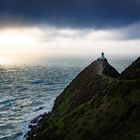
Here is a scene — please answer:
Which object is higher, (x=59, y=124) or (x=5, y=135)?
(x=59, y=124)

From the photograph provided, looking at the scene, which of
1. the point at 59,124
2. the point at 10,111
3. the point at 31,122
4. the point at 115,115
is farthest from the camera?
the point at 10,111

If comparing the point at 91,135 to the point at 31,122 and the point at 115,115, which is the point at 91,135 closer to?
the point at 115,115

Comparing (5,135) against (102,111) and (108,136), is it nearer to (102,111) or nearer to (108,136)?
(102,111)

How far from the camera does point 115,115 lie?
5175cm

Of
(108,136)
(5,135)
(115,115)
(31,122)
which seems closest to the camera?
(108,136)

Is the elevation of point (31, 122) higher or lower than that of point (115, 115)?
lower

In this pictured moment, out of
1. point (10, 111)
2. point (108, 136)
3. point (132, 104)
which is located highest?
point (132, 104)

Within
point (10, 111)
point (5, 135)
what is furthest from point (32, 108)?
point (5, 135)

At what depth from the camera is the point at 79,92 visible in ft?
268

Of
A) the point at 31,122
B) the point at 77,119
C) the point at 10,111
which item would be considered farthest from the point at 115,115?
the point at 10,111

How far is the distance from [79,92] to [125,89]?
26521mm

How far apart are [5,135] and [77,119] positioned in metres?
26.1

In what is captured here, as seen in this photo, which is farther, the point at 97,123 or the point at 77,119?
the point at 77,119

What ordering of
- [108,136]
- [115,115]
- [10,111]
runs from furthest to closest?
[10,111]
[115,115]
[108,136]
